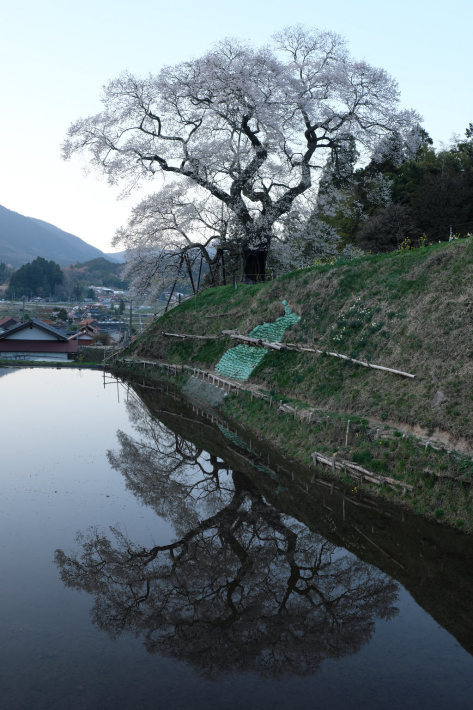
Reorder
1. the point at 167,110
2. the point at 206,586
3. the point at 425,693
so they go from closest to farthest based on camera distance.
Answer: the point at 425,693
the point at 206,586
the point at 167,110

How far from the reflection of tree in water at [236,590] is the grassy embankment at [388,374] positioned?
135 inches

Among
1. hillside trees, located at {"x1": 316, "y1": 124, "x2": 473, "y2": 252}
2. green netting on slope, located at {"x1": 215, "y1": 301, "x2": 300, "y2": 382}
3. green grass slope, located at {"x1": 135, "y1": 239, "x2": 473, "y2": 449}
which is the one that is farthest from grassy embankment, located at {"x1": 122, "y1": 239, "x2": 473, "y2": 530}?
hillside trees, located at {"x1": 316, "y1": 124, "x2": 473, "y2": 252}

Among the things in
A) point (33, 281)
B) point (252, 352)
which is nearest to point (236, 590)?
point (252, 352)

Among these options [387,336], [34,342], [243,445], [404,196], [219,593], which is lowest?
[219,593]

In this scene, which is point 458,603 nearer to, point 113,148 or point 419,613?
point 419,613

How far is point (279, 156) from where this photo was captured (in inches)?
1622

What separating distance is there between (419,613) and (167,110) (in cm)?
3782

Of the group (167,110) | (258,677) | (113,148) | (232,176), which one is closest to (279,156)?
(232,176)

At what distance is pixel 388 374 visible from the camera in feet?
68.2

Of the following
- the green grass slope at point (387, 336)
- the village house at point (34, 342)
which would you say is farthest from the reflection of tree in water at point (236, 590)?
the village house at point (34, 342)

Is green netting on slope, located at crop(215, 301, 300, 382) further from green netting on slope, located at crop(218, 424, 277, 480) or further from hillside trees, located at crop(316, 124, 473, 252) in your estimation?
hillside trees, located at crop(316, 124, 473, 252)

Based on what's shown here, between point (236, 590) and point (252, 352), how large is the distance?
816 inches

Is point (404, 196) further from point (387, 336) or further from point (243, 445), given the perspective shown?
point (243, 445)

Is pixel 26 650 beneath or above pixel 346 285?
beneath
